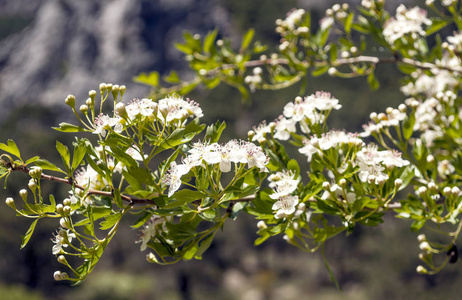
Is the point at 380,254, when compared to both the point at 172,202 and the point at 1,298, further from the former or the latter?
the point at 172,202

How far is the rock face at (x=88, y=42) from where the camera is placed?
25469mm

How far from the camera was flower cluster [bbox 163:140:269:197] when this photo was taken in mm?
1023

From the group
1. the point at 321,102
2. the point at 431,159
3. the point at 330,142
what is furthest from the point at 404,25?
the point at 330,142

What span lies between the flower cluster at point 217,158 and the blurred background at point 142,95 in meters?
20.0

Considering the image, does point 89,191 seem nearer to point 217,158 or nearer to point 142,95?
point 217,158

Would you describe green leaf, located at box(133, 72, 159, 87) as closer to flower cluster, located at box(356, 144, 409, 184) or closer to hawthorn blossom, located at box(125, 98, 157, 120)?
hawthorn blossom, located at box(125, 98, 157, 120)

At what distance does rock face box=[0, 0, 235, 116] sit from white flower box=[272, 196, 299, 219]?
22444mm

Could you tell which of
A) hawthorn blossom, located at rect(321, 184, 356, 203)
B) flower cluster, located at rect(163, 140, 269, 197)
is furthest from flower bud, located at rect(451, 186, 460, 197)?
flower cluster, located at rect(163, 140, 269, 197)

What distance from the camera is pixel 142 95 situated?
21578mm

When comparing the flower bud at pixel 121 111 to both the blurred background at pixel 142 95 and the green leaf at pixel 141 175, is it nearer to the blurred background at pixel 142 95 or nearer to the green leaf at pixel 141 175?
the green leaf at pixel 141 175

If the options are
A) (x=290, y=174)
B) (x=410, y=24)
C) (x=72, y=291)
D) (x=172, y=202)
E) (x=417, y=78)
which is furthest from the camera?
(x=72, y=291)

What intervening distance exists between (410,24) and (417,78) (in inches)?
16.1

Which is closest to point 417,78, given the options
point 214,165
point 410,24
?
point 410,24

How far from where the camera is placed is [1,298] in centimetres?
2086
